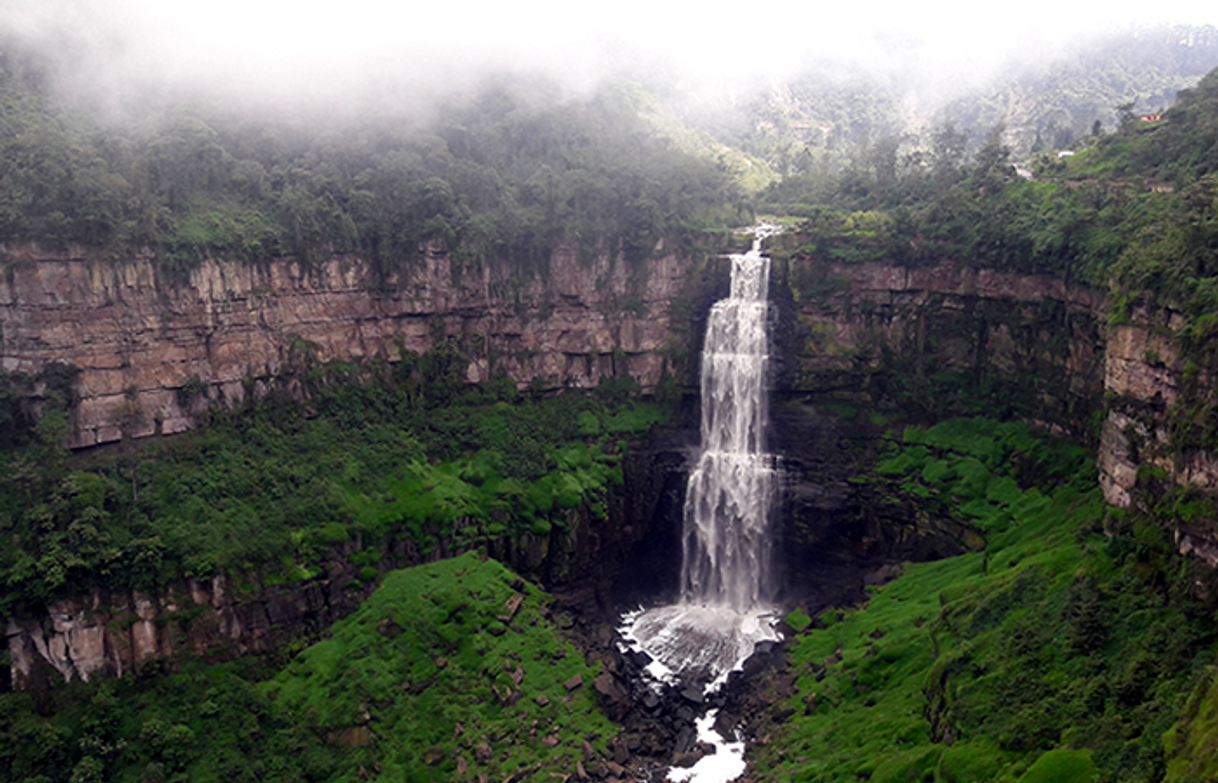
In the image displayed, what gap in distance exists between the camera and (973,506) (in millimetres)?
35875

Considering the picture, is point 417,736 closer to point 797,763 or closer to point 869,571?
point 797,763

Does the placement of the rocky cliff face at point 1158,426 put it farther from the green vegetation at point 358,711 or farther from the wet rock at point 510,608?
the wet rock at point 510,608

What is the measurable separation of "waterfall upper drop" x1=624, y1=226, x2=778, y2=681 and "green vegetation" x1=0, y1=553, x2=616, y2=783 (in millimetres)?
7054

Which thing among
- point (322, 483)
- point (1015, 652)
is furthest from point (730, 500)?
point (1015, 652)

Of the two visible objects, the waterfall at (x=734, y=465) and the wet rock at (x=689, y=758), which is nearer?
the wet rock at (x=689, y=758)

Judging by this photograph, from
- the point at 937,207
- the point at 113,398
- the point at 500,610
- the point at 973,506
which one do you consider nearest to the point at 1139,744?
the point at 973,506

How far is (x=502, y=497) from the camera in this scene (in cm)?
3828

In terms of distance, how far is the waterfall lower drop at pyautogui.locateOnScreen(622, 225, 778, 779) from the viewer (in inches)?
1470

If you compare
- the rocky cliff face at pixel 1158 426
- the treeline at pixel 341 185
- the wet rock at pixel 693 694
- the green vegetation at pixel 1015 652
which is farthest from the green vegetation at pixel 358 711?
the rocky cliff face at pixel 1158 426

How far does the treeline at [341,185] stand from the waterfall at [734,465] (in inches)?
Result: 226

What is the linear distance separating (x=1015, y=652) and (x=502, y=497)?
22.0 meters

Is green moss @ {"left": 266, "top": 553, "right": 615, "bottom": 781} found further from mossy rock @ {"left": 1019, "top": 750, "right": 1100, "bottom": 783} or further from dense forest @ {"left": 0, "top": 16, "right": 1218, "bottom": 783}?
mossy rock @ {"left": 1019, "top": 750, "right": 1100, "bottom": 783}

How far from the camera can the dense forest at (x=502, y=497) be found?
22.3 metres

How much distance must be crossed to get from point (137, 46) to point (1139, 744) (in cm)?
5101
